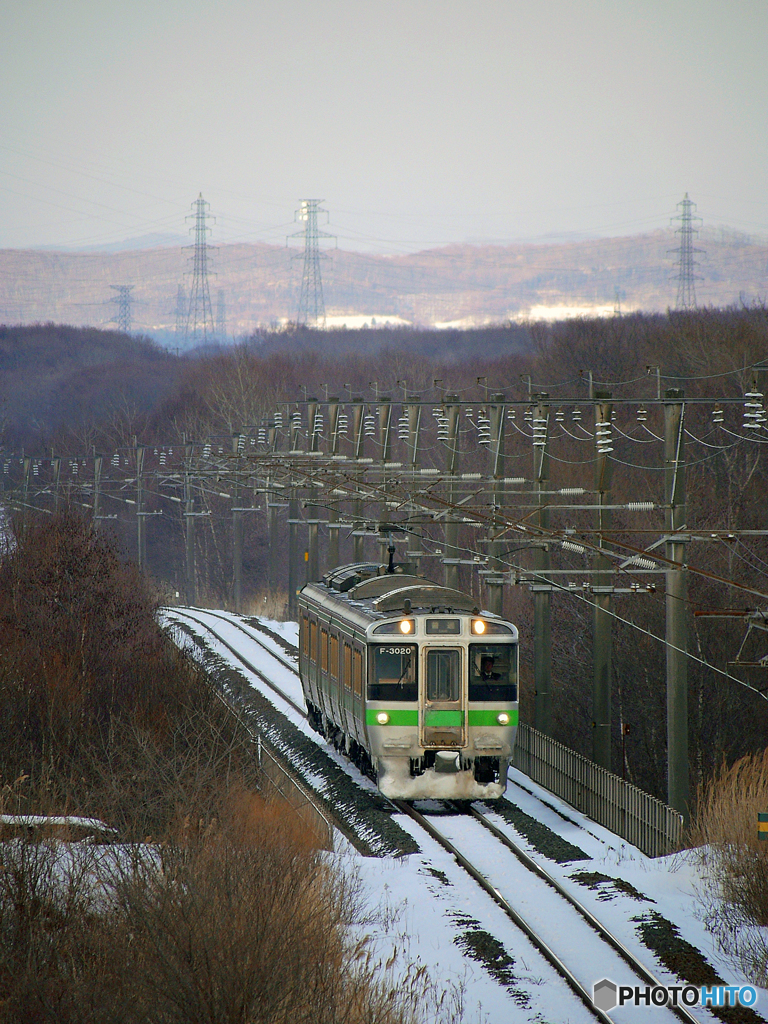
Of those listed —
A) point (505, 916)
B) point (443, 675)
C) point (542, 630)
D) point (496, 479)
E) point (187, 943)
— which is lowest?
point (505, 916)

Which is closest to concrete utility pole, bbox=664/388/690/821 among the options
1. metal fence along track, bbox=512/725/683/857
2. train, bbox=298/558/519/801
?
metal fence along track, bbox=512/725/683/857

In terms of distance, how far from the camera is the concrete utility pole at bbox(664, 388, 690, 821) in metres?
17.4

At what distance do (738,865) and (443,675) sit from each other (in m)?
5.82

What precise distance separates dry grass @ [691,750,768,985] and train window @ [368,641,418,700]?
432 centimetres

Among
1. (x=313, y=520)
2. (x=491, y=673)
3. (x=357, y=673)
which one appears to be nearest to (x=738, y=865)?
(x=491, y=673)

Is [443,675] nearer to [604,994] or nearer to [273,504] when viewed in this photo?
[604,994]

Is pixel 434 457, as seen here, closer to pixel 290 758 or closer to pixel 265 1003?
pixel 290 758

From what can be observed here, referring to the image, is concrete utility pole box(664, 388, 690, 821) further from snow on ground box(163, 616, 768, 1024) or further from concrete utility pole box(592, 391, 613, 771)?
concrete utility pole box(592, 391, 613, 771)

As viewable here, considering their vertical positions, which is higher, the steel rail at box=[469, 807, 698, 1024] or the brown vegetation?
the brown vegetation

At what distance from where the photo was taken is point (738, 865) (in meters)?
13.5

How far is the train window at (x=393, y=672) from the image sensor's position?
18.3 meters

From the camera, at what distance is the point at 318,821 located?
1714 cm

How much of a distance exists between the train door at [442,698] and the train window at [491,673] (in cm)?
16

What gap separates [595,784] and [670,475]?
4786mm
